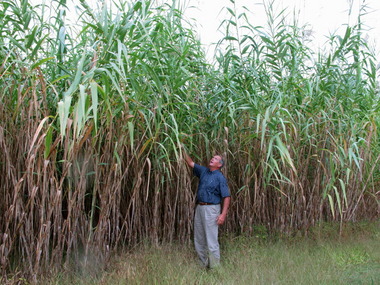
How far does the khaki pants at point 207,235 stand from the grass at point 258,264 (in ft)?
0.27

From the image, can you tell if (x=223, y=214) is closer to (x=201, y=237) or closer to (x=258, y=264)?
(x=201, y=237)

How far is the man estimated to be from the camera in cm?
290

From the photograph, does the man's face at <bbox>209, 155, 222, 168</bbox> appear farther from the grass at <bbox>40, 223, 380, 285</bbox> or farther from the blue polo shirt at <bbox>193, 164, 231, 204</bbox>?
the grass at <bbox>40, 223, 380, 285</bbox>

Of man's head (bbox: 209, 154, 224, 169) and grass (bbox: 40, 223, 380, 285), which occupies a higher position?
man's head (bbox: 209, 154, 224, 169)

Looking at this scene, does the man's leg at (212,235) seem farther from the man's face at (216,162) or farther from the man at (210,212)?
the man's face at (216,162)

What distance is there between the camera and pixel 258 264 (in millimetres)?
2891

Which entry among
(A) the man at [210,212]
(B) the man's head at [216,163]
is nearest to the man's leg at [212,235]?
(A) the man at [210,212]

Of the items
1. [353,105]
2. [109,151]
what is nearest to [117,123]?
[109,151]

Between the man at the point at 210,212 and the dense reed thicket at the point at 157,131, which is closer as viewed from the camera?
the dense reed thicket at the point at 157,131

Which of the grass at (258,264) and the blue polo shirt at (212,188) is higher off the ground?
the blue polo shirt at (212,188)

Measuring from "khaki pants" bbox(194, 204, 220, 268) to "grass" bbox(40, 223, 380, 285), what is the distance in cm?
8

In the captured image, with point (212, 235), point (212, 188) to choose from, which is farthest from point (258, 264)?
point (212, 188)

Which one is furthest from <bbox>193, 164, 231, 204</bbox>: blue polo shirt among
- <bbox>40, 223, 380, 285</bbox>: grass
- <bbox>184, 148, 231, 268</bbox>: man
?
<bbox>40, 223, 380, 285</bbox>: grass

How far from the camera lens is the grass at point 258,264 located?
2465mm
